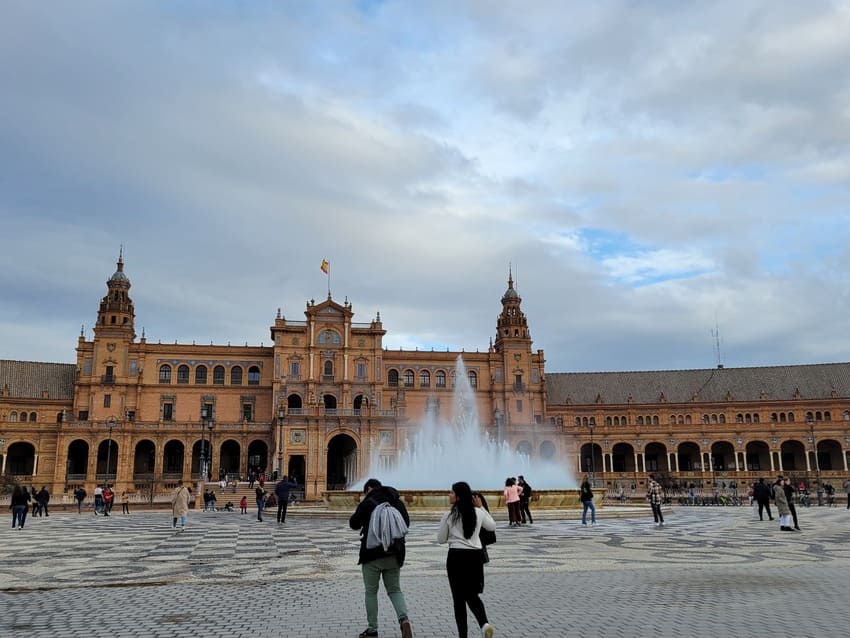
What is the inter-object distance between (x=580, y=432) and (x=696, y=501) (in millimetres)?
34176

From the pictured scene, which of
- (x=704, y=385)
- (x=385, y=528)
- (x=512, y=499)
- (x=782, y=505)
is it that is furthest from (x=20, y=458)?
(x=385, y=528)

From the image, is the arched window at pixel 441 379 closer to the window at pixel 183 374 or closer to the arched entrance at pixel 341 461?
the arched entrance at pixel 341 461

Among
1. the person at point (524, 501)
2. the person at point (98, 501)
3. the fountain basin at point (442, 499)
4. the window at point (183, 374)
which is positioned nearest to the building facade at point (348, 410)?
the window at point (183, 374)

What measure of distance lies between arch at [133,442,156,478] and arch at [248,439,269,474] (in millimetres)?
9741

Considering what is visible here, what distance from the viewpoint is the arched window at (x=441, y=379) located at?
86000mm

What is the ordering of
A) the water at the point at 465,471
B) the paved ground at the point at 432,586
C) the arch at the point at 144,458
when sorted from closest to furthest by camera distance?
1. the paved ground at the point at 432,586
2. the water at the point at 465,471
3. the arch at the point at 144,458

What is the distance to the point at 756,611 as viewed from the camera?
10.4m

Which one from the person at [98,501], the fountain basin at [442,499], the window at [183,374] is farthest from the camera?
the window at [183,374]

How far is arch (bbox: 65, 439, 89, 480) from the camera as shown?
252 ft

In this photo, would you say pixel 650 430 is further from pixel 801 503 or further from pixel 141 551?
pixel 141 551

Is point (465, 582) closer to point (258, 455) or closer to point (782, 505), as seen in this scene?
point (782, 505)

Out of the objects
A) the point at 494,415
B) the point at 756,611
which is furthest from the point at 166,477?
the point at 756,611

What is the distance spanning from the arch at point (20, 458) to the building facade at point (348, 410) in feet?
0.43

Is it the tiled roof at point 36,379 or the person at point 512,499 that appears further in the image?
the tiled roof at point 36,379
